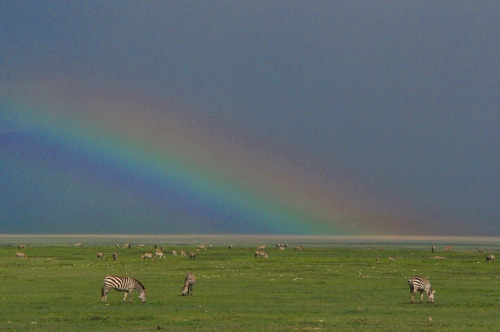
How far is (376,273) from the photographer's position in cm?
6181

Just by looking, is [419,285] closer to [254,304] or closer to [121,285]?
[254,304]

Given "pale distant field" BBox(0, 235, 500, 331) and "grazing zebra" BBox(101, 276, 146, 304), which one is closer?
"pale distant field" BBox(0, 235, 500, 331)

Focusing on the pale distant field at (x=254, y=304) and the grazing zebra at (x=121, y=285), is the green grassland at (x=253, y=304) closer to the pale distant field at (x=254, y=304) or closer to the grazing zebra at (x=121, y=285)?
the pale distant field at (x=254, y=304)

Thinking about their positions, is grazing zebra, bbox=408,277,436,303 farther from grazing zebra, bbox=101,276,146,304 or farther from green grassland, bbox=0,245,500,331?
grazing zebra, bbox=101,276,146,304

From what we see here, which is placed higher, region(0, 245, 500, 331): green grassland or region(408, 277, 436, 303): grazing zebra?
region(408, 277, 436, 303): grazing zebra

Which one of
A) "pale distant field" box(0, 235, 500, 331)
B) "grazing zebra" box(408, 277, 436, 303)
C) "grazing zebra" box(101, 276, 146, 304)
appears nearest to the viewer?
"pale distant field" box(0, 235, 500, 331)

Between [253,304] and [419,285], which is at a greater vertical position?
[419,285]

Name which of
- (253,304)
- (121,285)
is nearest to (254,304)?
(253,304)

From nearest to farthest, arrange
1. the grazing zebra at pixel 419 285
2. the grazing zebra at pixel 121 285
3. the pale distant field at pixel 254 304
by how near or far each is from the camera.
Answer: the pale distant field at pixel 254 304 < the grazing zebra at pixel 121 285 < the grazing zebra at pixel 419 285

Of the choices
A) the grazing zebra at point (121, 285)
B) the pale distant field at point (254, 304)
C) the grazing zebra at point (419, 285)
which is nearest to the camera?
the pale distant field at point (254, 304)

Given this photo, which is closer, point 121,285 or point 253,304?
point 253,304

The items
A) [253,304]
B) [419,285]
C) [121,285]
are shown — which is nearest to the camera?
[253,304]

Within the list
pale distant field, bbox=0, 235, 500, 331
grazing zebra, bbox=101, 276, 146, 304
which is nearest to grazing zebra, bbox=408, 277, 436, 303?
pale distant field, bbox=0, 235, 500, 331

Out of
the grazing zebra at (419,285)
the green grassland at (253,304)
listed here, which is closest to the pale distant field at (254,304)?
the green grassland at (253,304)
